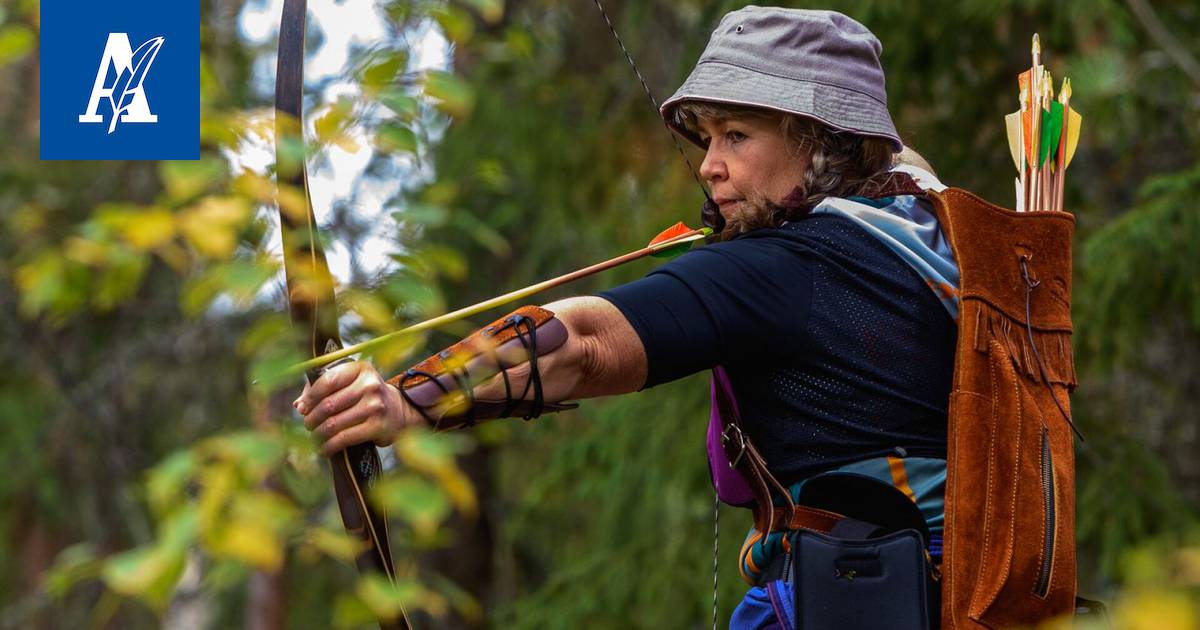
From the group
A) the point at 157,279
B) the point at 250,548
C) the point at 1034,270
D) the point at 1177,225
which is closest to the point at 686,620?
the point at 1177,225

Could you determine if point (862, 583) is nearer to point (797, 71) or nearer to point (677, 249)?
point (677, 249)

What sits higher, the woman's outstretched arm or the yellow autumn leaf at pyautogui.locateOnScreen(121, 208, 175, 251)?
the yellow autumn leaf at pyautogui.locateOnScreen(121, 208, 175, 251)

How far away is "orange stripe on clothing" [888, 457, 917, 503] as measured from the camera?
2.10 m

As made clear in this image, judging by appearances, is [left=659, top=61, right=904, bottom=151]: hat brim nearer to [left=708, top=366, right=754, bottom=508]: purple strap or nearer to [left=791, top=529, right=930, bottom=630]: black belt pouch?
[left=708, top=366, right=754, bottom=508]: purple strap

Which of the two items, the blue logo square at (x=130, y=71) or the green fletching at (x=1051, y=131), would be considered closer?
the green fletching at (x=1051, y=131)

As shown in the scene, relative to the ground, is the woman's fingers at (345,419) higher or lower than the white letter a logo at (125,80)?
lower

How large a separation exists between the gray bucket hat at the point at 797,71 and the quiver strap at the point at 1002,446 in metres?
0.21

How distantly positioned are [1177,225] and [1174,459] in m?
1.39

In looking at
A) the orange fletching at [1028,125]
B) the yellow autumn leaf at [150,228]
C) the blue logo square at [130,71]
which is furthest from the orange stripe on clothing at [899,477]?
the blue logo square at [130,71]

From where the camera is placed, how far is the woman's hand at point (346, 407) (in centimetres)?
174

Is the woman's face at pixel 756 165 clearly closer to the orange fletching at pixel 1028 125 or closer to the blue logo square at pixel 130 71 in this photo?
the orange fletching at pixel 1028 125

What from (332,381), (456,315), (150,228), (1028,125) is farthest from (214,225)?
(1028,125)

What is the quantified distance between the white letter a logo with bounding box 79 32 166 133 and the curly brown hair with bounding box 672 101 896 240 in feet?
8.81

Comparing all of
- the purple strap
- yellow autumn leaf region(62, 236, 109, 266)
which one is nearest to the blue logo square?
the purple strap
